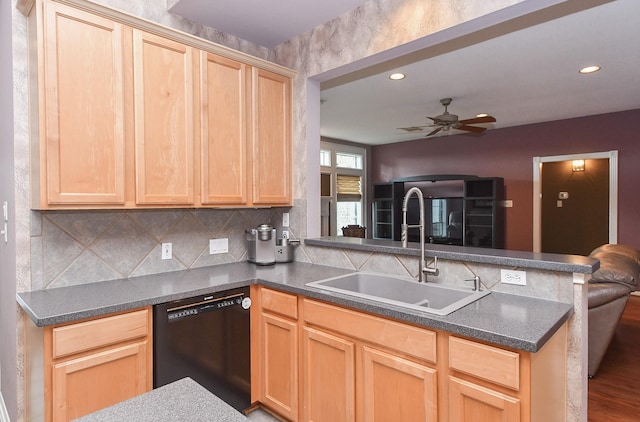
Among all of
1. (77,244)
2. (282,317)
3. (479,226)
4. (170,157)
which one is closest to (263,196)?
(170,157)

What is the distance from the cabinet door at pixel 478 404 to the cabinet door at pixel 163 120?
1708 mm

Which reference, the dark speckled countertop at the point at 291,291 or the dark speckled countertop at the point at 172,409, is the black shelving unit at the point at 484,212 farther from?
the dark speckled countertop at the point at 172,409

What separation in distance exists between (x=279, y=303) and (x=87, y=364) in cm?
94

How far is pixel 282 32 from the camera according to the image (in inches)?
106

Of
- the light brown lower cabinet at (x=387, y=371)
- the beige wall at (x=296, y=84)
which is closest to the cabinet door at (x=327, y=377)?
the light brown lower cabinet at (x=387, y=371)

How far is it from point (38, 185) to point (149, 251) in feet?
2.45

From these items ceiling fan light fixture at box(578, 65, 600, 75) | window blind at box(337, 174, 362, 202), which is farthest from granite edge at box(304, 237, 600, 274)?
window blind at box(337, 174, 362, 202)

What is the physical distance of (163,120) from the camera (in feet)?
6.82

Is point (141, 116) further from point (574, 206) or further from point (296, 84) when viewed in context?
point (574, 206)

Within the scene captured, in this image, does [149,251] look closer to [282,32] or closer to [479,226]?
[282,32]

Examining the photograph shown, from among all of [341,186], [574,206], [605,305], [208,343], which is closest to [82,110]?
[208,343]

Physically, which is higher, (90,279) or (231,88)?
(231,88)

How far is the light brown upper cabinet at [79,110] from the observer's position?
1694 mm

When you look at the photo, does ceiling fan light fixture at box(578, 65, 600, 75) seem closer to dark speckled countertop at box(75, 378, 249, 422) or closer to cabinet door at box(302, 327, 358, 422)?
cabinet door at box(302, 327, 358, 422)
